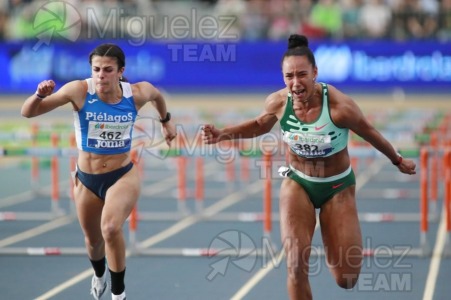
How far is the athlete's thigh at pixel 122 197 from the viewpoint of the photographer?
801 cm

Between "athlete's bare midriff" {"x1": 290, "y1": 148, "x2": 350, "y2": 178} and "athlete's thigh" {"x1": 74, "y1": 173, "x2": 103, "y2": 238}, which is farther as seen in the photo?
"athlete's thigh" {"x1": 74, "y1": 173, "x2": 103, "y2": 238}

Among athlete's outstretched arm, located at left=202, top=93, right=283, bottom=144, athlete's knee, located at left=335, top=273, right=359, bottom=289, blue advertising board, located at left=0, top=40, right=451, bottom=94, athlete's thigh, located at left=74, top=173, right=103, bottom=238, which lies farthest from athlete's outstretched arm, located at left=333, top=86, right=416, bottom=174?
blue advertising board, located at left=0, top=40, right=451, bottom=94

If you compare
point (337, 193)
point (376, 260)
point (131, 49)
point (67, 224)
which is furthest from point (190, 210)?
point (131, 49)

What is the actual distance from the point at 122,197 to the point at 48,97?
1013 millimetres

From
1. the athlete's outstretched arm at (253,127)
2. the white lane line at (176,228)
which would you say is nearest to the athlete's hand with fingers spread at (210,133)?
the athlete's outstretched arm at (253,127)

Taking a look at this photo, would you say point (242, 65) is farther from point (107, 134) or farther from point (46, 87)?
point (46, 87)

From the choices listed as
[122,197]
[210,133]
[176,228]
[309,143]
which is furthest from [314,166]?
[176,228]

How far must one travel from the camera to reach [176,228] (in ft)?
44.9

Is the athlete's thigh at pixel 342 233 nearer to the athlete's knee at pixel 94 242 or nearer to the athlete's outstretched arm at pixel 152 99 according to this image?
the athlete's outstretched arm at pixel 152 99

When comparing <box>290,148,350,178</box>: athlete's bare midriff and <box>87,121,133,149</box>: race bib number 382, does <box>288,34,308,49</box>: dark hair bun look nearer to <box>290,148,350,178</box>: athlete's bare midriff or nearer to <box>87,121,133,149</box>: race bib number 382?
<box>290,148,350,178</box>: athlete's bare midriff

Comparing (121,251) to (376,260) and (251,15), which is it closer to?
(376,260)

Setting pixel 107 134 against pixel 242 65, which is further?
pixel 242 65

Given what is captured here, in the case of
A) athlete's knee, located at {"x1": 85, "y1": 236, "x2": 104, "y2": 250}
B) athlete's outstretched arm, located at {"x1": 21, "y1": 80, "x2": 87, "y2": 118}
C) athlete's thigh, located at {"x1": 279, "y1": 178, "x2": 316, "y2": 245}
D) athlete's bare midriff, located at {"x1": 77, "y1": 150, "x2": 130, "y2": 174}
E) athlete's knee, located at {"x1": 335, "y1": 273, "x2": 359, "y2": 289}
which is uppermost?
athlete's outstretched arm, located at {"x1": 21, "y1": 80, "x2": 87, "y2": 118}

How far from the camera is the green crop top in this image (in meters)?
7.39
